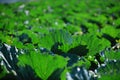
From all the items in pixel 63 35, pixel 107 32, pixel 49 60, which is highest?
pixel 49 60

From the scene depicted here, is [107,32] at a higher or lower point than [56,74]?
lower

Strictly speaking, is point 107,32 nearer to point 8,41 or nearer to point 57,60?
point 8,41

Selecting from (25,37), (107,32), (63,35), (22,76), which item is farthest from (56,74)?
(107,32)

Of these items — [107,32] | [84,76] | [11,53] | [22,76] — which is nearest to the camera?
[84,76]

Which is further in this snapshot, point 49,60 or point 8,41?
point 8,41

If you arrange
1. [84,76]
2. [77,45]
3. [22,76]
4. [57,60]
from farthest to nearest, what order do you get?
[77,45] → [22,76] → [57,60] → [84,76]

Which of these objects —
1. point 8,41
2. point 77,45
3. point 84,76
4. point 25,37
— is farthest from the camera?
point 25,37

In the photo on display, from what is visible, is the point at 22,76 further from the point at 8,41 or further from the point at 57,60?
the point at 8,41

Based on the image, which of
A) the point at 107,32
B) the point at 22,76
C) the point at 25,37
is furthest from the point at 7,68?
the point at 107,32

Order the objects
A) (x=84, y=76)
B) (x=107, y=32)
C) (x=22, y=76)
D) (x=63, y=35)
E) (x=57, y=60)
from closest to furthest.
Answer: (x=84, y=76)
(x=57, y=60)
(x=22, y=76)
(x=63, y=35)
(x=107, y=32)
